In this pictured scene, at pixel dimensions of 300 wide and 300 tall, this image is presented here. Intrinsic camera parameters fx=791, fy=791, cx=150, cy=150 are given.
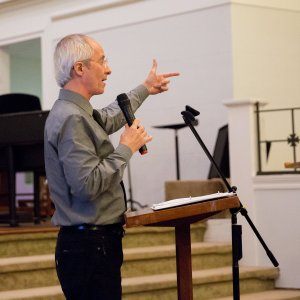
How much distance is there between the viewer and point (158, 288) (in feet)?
17.9

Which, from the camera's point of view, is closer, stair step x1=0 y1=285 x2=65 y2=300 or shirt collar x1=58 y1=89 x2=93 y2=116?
shirt collar x1=58 y1=89 x2=93 y2=116

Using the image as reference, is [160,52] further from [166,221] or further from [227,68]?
[166,221]

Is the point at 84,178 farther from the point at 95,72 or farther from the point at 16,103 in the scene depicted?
the point at 16,103

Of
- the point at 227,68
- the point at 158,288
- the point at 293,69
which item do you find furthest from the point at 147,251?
the point at 293,69

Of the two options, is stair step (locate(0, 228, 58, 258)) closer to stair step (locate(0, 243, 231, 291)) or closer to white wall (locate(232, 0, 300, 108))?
stair step (locate(0, 243, 231, 291))

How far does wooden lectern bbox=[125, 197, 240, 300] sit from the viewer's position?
8.46 ft

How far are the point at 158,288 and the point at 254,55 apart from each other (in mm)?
3156

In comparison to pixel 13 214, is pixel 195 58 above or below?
above

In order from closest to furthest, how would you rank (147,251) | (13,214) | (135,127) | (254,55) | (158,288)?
(135,127), (158,288), (147,251), (13,214), (254,55)

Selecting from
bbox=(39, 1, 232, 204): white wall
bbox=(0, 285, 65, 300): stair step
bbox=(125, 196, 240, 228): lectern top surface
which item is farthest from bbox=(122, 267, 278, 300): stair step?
bbox=(125, 196, 240, 228): lectern top surface

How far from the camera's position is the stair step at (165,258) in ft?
18.7

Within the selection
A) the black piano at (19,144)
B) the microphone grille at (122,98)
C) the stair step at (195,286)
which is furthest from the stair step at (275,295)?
the microphone grille at (122,98)

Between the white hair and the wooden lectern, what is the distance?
1.74 feet

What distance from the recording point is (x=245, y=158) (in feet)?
20.7
